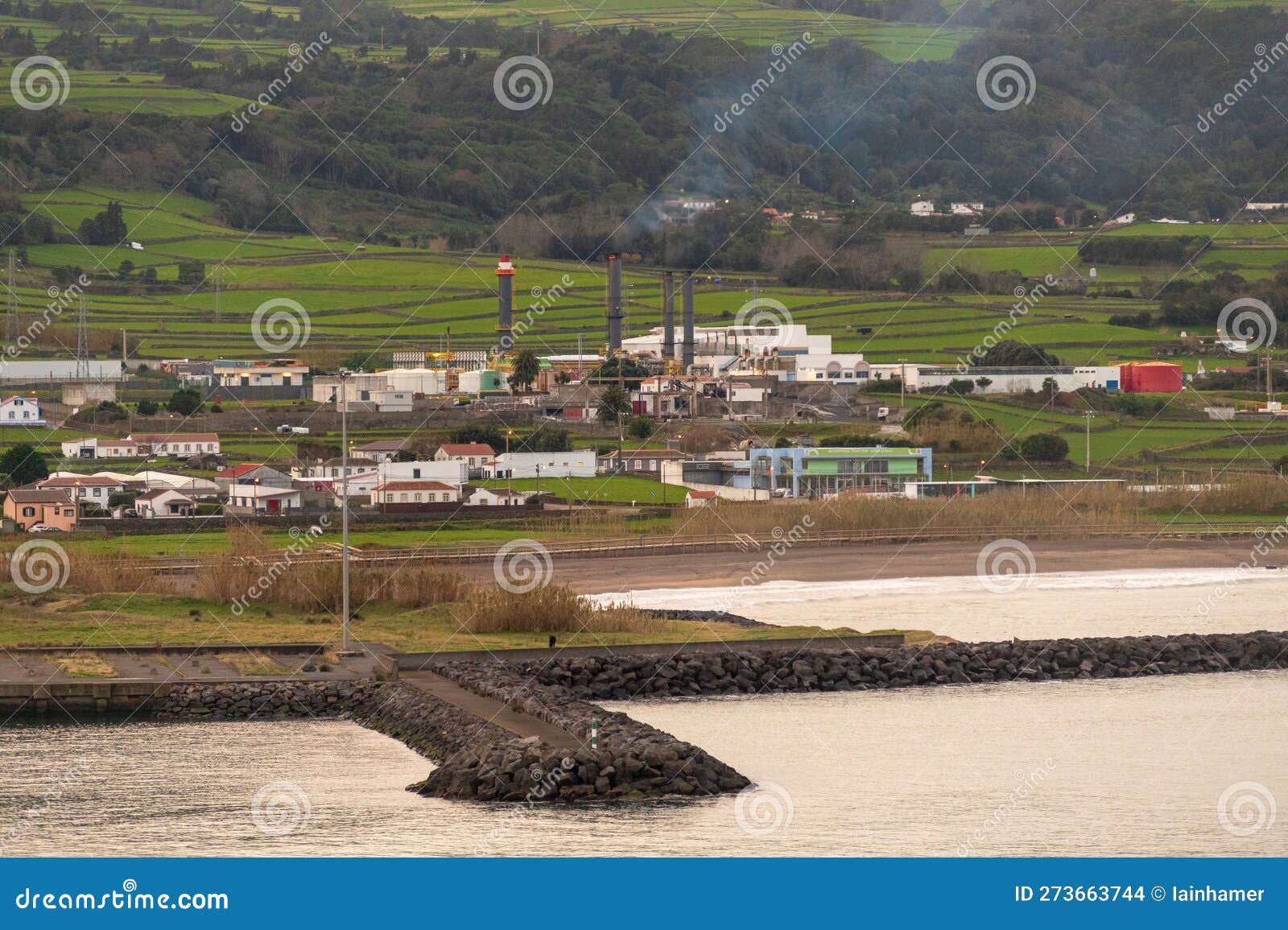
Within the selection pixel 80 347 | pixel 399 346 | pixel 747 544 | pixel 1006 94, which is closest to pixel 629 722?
pixel 747 544

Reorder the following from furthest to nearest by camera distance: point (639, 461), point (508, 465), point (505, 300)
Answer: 1. point (505, 300)
2. point (639, 461)
3. point (508, 465)

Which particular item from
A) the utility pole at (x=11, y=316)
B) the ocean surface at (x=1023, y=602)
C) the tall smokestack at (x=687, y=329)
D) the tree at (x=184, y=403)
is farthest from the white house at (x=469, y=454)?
the utility pole at (x=11, y=316)

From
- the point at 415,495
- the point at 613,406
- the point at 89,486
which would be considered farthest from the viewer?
the point at 613,406

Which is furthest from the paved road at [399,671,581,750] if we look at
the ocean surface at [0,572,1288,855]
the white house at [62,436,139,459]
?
the white house at [62,436,139,459]

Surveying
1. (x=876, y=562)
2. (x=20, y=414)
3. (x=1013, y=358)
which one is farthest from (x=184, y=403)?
(x=1013, y=358)

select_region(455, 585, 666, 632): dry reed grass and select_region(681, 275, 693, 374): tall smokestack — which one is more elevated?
select_region(681, 275, 693, 374): tall smokestack

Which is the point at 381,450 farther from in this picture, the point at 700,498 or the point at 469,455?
the point at 700,498

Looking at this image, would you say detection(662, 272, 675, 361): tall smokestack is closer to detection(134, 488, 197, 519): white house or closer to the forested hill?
the forested hill
